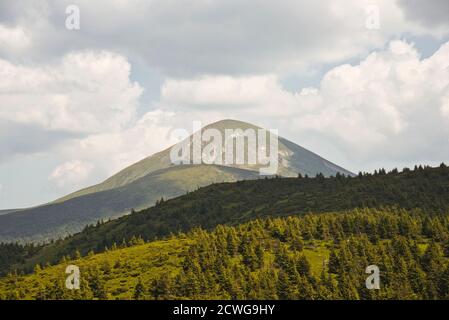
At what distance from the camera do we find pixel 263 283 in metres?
129

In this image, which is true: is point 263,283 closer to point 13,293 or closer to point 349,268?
point 349,268

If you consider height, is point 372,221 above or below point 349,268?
above

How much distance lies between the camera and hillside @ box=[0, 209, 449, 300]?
12769 centimetres

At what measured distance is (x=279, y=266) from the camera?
14725 cm

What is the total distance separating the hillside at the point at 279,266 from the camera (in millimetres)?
127688

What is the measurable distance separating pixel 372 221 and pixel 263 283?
203 feet

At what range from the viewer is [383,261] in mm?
145625
